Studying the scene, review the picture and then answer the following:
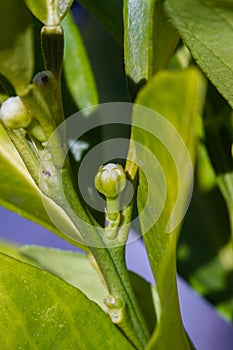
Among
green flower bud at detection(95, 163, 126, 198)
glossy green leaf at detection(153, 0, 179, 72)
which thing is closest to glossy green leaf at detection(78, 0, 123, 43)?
glossy green leaf at detection(153, 0, 179, 72)

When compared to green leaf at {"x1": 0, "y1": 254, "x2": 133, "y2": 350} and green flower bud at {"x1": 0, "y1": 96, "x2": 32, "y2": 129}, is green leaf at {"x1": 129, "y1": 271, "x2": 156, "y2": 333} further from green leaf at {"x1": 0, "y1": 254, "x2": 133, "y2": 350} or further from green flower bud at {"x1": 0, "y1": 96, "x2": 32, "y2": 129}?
green flower bud at {"x1": 0, "y1": 96, "x2": 32, "y2": 129}

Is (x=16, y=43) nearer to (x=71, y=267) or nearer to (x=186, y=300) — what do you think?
(x=71, y=267)

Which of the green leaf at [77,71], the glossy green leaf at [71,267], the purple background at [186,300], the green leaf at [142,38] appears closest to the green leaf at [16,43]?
the green leaf at [142,38]

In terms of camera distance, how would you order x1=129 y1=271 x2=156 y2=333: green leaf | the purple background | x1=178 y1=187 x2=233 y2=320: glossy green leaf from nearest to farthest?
x1=129 y1=271 x2=156 y2=333: green leaf < x1=178 y1=187 x2=233 y2=320: glossy green leaf < the purple background

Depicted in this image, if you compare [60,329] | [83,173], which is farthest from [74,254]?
[60,329]

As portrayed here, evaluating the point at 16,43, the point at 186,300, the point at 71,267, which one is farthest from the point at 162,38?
the point at 186,300

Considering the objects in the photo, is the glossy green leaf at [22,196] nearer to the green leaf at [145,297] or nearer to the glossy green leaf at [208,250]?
the green leaf at [145,297]

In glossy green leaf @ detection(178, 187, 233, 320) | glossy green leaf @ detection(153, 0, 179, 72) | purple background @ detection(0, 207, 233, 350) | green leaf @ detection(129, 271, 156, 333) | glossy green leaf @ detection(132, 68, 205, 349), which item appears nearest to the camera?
glossy green leaf @ detection(132, 68, 205, 349)
